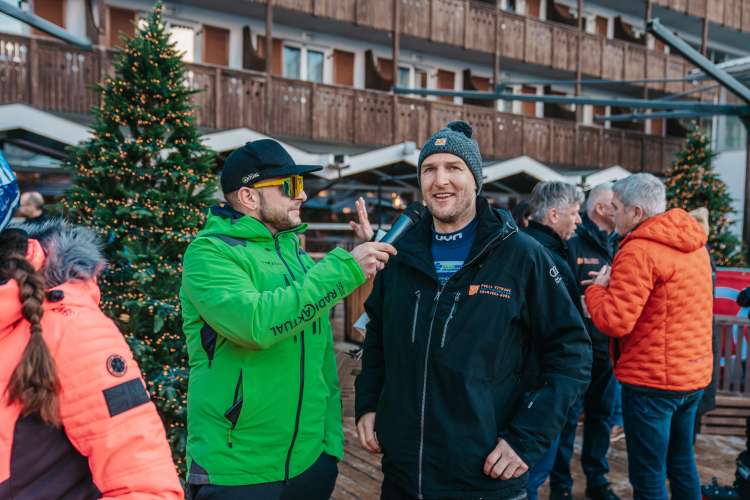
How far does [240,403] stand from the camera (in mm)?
1952

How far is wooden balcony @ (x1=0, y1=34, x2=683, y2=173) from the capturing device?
9992 mm

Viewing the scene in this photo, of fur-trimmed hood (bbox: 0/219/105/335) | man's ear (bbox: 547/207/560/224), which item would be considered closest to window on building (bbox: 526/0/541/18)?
man's ear (bbox: 547/207/560/224)

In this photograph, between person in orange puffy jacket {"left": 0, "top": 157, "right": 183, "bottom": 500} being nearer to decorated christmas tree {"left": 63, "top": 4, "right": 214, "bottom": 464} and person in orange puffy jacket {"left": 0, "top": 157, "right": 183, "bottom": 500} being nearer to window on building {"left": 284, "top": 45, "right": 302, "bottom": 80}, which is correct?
decorated christmas tree {"left": 63, "top": 4, "right": 214, "bottom": 464}

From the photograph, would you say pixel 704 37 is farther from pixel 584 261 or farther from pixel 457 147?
pixel 457 147

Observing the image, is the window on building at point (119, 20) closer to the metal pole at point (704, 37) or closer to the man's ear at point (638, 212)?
the man's ear at point (638, 212)

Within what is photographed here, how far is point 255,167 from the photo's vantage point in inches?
85.1

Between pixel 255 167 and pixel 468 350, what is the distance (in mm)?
1023

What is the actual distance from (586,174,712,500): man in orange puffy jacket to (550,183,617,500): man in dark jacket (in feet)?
2.61

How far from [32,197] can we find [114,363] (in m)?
5.75

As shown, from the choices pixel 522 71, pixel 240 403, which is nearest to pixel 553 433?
pixel 240 403

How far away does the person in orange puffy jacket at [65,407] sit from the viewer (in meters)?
1.14

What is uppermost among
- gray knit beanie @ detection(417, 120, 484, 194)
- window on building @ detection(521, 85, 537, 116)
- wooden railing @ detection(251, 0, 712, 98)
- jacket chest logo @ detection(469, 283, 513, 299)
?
wooden railing @ detection(251, 0, 712, 98)

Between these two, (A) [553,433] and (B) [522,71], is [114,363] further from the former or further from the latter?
(B) [522,71]

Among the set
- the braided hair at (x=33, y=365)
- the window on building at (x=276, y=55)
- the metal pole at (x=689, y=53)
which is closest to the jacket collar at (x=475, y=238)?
the braided hair at (x=33, y=365)
